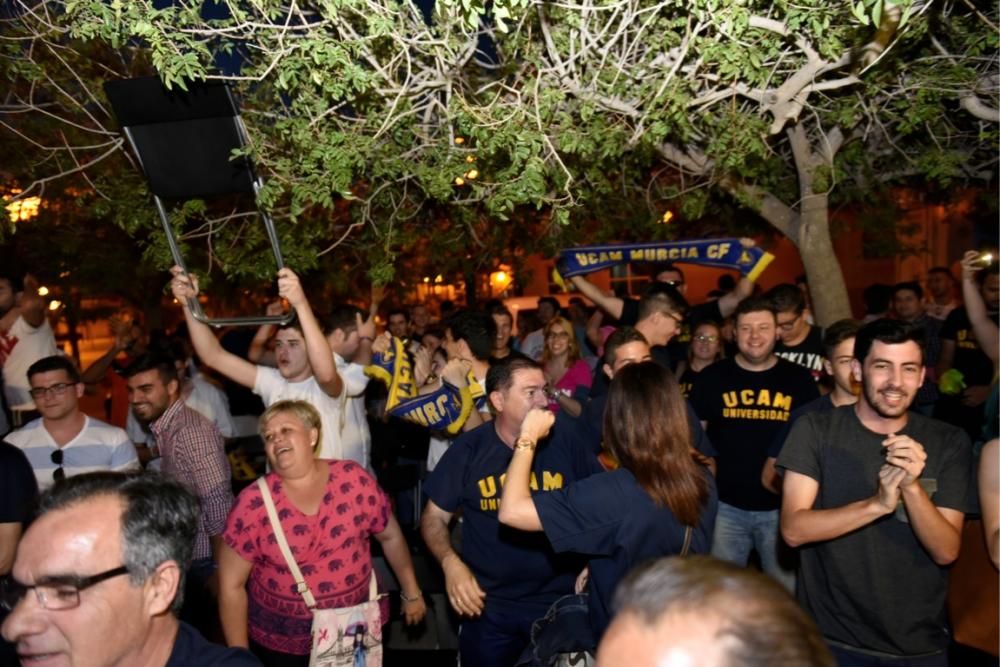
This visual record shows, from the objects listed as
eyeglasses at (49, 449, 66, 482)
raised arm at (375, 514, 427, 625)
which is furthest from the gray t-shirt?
eyeglasses at (49, 449, 66, 482)

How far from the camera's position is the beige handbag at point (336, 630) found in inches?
135

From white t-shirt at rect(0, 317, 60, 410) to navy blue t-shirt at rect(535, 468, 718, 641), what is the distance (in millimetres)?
6031

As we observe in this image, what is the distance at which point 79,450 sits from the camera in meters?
4.52

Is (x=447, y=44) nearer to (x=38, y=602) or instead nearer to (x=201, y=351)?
(x=201, y=351)

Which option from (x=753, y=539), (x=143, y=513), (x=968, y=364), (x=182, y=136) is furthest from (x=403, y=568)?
(x=968, y=364)

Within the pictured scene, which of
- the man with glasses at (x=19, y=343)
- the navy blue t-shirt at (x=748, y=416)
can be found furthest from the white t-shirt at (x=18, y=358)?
the navy blue t-shirt at (x=748, y=416)

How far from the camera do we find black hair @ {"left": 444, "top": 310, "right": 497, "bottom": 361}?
17.1 feet

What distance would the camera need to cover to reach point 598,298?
7148 millimetres

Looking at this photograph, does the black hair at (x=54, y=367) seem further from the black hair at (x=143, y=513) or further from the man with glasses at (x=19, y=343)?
the black hair at (x=143, y=513)

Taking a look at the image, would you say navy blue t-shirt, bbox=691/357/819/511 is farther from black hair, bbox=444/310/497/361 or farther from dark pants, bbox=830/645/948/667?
dark pants, bbox=830/645/948/667

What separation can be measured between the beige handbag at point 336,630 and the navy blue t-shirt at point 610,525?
4.32 feet

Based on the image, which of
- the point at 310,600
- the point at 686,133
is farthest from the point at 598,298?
the point at 310,600

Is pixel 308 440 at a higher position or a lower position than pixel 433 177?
lower

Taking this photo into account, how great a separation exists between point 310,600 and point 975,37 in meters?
6.66
